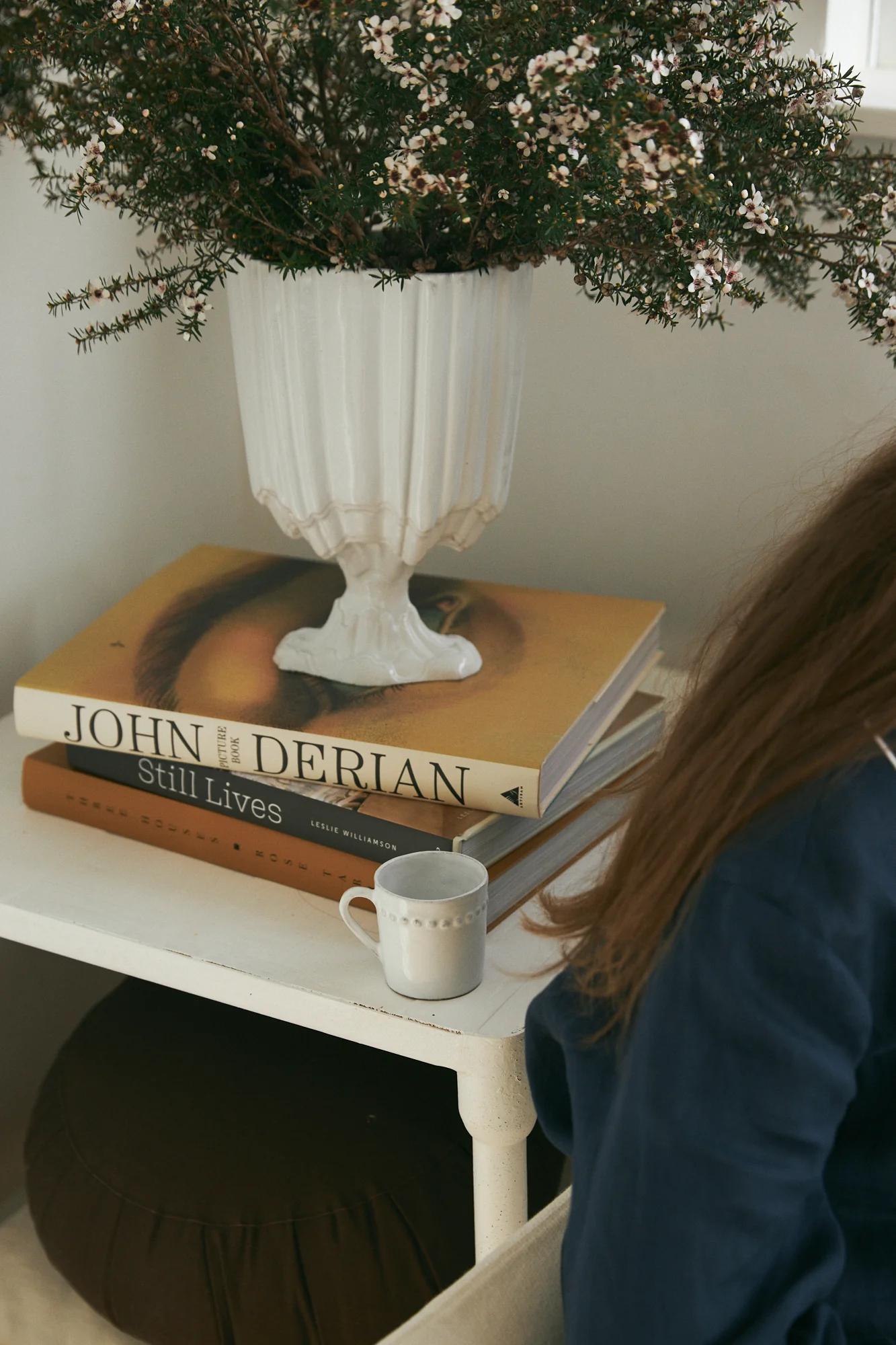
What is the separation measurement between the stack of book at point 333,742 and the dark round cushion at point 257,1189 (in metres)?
0.19

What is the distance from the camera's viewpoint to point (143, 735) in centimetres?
87

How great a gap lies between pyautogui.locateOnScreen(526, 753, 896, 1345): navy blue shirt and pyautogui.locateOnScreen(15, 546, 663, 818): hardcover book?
1.03ft

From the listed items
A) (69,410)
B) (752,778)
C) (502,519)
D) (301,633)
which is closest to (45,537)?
(69,410)

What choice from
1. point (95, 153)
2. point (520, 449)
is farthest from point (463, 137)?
point (520, 449)

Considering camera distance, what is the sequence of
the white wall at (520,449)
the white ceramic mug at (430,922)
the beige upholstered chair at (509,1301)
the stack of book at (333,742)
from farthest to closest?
1. the white wall at (520,449)
2. the stack of book at (333,742)
3. the white ceramic mug at (430,922)
4. the beige upholstered chair at (509,1301)

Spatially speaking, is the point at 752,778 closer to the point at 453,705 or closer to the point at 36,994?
the point at 453,705

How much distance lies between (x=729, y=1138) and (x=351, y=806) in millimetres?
384

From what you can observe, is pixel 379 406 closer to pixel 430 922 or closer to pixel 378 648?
pixel 378 648

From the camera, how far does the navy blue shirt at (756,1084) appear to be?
477 mm

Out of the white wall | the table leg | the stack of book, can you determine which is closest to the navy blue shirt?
the table leg

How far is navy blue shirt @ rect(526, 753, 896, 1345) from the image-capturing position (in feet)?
1.57

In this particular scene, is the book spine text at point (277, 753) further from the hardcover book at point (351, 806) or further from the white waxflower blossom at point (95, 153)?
the white waxflower blossom at point (95, 153)

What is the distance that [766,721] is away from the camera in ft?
1.69

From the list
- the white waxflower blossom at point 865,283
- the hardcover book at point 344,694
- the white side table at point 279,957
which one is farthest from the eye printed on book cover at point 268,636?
the white waxflower blossom at point 865,283
